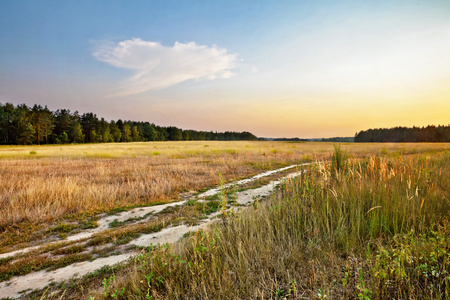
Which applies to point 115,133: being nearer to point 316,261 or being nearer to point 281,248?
point 281,248

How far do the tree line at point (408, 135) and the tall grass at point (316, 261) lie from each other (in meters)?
128

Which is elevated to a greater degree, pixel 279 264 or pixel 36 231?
pixel 279 264

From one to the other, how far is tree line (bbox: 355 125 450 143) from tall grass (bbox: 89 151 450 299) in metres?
Answer: 128

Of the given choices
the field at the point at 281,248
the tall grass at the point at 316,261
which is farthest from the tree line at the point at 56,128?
the tall grass at the point at 316,261

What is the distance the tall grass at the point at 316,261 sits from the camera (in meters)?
2.44

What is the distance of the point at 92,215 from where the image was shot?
24.9ft

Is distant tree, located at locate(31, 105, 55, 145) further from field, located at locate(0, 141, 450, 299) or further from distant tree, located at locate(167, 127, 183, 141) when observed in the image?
field, located at locate(0, 141, 450, 299)

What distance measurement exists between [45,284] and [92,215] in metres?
4.18

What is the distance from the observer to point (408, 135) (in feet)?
362

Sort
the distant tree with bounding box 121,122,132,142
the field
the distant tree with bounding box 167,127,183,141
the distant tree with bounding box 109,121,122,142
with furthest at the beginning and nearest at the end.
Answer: the distant tree with bounding box 167,127,183,141, the distant tree with bounding box 121,122,132,142, the distant tree with bounding box 109,121,122,142, the field

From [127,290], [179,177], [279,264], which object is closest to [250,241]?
[279,264]

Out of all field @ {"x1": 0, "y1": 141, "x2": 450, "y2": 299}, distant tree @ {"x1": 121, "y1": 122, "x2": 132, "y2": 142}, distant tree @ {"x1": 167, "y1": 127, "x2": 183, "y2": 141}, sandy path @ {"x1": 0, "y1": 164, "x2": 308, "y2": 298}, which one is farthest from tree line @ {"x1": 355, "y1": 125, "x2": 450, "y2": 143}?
distant tree @ {"x1": 121, "y1": 122, "x2": 132, "y2": 142}

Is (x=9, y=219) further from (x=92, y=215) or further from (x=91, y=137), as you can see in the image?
(x=91, y=137)

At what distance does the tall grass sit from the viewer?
244 centimetres
